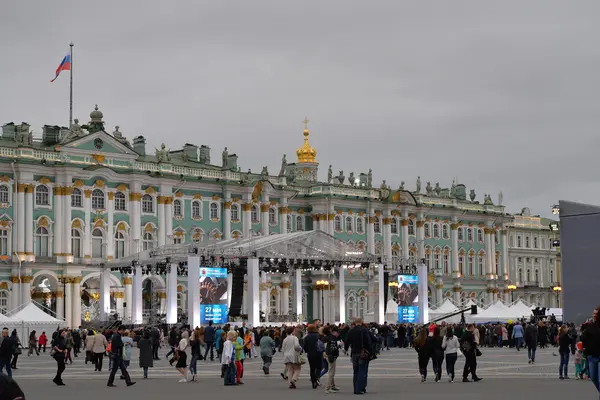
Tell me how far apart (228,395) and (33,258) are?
157 ft

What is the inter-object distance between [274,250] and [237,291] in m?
5.15

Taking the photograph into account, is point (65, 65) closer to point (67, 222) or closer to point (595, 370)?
point (67, 222)

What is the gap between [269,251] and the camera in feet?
189

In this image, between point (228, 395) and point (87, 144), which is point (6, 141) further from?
point (228, 395)

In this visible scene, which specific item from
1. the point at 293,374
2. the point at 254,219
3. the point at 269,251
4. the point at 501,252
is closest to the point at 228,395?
the point at 293,374

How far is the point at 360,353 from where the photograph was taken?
2194cm

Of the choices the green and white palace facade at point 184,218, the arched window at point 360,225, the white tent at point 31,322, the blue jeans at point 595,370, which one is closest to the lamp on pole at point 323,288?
the green and white palace facade at point 184,218

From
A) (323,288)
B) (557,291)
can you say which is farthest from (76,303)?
(557,291)

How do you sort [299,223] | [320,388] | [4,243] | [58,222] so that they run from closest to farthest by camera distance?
[320,388] → [4,243] → [58,222] → [299,223]

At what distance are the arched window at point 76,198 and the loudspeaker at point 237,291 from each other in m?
14.0

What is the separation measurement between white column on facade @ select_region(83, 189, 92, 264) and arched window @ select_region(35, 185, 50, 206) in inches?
99.8

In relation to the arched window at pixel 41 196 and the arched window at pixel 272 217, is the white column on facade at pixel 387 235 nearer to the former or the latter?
the arched window at pixel 272 217

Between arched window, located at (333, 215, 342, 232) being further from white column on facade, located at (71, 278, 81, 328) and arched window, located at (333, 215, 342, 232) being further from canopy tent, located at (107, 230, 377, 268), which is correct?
white column on facade, located at (71, 278, 81, 328)

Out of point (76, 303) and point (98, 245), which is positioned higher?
point (98, 245)
